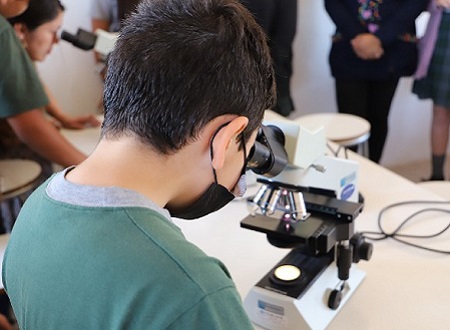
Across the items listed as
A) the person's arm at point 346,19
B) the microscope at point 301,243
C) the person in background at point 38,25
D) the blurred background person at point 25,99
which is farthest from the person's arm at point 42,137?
the person's arm at point 346,19

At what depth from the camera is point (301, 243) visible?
1.09 metres

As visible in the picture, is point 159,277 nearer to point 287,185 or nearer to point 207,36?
point 207,36

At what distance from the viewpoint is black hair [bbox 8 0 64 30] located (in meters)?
1.78

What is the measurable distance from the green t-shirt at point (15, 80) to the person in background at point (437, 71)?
181cm

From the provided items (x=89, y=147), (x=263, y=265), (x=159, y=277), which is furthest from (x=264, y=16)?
(x=159, y=277)

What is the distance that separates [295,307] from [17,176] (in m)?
1.34

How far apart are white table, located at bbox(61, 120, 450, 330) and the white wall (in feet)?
5.81

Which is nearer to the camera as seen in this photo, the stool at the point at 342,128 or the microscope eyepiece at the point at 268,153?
the microscope eyepiece at the point at 268,153

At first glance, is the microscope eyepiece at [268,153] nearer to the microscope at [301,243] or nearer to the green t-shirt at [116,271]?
the microscope at [301,243]

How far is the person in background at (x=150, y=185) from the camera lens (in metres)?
0.64

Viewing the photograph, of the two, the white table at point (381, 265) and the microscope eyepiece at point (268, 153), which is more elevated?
the microscope eyepiece at point (268, 153)

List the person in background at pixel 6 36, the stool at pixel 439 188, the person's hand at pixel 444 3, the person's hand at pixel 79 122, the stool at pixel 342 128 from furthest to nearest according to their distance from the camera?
1. the person's hand at pixel 444 3
2. the person's hand at pixel 79 122
3. the stool at pixel 342 128
4. the stool at pixel 439 188
5. the person in background at pixel 6 36

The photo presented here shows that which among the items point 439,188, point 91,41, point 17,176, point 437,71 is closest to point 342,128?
point 439,188

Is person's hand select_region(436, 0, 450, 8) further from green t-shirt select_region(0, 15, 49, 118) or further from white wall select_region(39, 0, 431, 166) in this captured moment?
green t-shirt select_region(0, 15, 49, 118)
